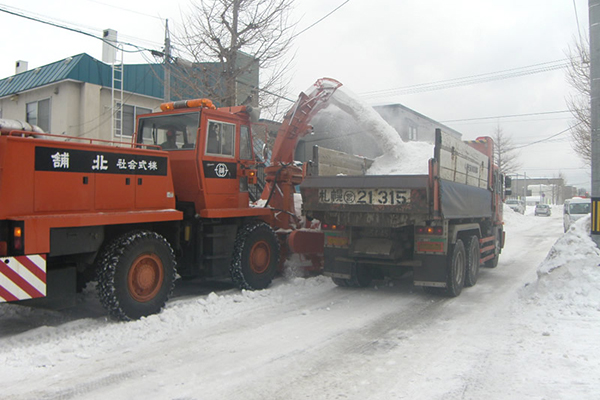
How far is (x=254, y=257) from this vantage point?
819cm

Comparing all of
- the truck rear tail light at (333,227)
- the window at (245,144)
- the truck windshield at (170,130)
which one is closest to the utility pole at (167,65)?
the truck windshield at (170,130)

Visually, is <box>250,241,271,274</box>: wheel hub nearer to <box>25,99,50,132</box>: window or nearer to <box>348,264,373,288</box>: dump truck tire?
<box>348,264,373,288</box>: dump truck tire

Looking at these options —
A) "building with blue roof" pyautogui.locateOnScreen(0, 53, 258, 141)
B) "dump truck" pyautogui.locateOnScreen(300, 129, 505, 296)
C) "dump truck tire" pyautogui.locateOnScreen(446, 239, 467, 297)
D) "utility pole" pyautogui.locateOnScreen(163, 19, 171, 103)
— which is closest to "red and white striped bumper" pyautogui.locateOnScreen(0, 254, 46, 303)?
"dump truck" pyautogui.locateOnScreen(300, 129, 505, 296)

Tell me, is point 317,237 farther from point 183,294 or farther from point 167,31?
point 167,31

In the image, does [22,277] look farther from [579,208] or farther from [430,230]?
[579,208]

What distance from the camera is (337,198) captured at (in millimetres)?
7762

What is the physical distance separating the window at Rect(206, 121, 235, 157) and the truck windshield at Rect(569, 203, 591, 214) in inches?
802

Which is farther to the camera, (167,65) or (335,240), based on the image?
(167,65)

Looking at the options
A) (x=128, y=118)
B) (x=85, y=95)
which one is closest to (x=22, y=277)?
(x=85, y=95)

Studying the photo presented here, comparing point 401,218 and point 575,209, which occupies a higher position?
point 575,209

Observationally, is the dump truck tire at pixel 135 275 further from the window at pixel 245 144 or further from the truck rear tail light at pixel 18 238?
the window at pixel 245 144

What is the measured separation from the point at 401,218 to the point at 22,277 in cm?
508

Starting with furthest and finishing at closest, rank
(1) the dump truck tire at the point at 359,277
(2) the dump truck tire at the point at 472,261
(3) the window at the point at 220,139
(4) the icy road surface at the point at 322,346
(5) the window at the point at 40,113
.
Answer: (5) the window at the point at 40,113
(2) the dump truck tire at the point at 472,261
(1) the dump truck tire at the point at 359,277
(3) the window at the point at 220,139
(4) the icy road surface at the point at 322,346

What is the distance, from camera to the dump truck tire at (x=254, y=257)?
779cm
